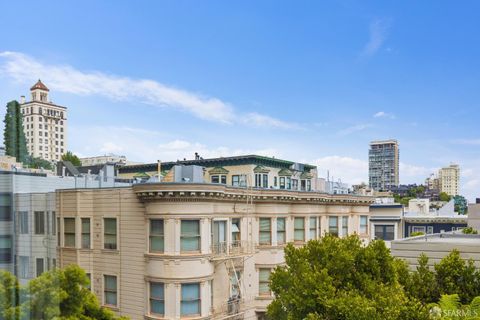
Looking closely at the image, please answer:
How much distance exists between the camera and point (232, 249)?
516 inches

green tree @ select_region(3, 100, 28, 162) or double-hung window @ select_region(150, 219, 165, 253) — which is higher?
green tree @ select_region(3, 100, 28, 162)

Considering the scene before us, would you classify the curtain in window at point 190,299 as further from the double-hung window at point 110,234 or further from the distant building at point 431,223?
the distant building at point 431,223

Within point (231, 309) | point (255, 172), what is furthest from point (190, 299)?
point (255, 172)

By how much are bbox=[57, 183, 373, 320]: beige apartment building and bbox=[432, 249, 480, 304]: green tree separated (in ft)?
18.8

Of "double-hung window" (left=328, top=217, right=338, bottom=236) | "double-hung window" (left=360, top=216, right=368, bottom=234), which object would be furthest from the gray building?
"double-hung window" (left=360, top=216, right=368, bottom=234)

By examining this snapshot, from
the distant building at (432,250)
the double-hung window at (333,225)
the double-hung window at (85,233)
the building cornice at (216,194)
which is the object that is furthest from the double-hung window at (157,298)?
the double-hung window at (333,225)

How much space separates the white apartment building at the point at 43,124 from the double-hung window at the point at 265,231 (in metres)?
11.3

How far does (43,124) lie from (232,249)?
10.6 m

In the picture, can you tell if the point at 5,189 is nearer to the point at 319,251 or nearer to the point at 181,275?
the point at 319,251

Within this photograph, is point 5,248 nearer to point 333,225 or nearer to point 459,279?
point 459,279

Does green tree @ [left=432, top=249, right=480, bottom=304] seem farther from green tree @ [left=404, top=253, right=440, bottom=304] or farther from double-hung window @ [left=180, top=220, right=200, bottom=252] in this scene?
double-hung window @ [left=180, top=220, right=200, bottom=252]

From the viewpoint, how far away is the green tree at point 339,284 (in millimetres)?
8055

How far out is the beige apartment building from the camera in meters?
11.3

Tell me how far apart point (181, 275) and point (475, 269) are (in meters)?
7.31
